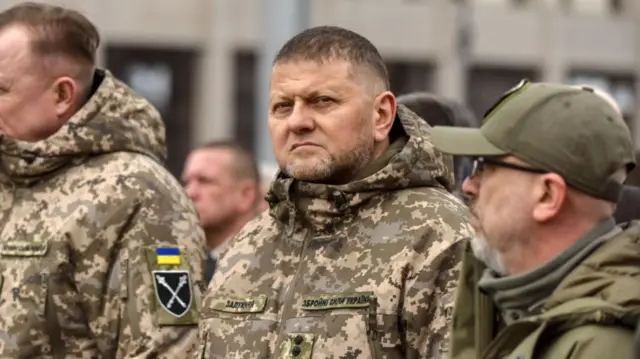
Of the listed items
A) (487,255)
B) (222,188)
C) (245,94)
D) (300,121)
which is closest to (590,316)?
(487,255)

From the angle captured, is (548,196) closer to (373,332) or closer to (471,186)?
(471,186)

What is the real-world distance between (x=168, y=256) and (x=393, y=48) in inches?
1035

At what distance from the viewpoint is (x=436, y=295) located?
14.0 ft

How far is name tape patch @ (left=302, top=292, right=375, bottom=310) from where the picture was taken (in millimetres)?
4293

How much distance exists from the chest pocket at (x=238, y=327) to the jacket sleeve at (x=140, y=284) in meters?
0.45

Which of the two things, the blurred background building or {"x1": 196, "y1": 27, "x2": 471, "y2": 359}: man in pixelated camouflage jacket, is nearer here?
{"x1": 196, "y1": 27, "x2": 471, "y2": 359}: man in pixelated camouflage jacket

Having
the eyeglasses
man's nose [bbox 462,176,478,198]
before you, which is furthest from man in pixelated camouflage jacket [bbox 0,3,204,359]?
the eyeglasses

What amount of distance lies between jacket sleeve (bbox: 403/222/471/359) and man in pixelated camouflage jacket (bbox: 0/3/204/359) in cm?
100

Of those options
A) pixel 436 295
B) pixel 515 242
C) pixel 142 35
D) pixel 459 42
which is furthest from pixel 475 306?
pixel 459 42

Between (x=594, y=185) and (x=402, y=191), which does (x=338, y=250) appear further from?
(x=594, y=185)

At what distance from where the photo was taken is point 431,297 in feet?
14.0

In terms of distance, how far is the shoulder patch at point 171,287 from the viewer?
5.04 meters

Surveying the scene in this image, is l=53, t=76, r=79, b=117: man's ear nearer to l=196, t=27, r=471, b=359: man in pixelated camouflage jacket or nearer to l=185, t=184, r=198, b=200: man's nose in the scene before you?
l=196, t=27, r=471, b=359: man in pixelated camouflage jacket

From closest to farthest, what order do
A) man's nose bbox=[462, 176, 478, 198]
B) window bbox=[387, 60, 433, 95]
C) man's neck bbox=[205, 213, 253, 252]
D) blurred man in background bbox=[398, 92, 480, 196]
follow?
man's nose bbox=[462, 176, 478, 198]
blurred man in background bbox=[398, 92, 480, 196]
man's neck bbox=[205, 213, 253, 252]
window bbox=[387, 60, 433, 95]
